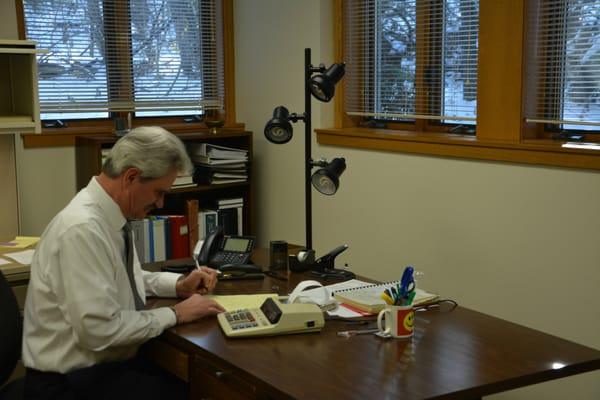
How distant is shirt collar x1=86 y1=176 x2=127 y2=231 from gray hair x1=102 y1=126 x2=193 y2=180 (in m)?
0.06

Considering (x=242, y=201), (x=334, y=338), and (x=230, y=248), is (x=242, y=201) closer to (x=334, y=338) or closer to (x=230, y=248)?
(x=230, y=248)

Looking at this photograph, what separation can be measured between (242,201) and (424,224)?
1.40 m

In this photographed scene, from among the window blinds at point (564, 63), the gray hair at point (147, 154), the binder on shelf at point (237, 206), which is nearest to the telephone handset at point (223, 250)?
the gray hair at point (147, 154)

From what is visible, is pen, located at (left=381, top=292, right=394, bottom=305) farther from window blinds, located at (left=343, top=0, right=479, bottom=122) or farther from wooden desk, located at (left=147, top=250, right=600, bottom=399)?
window blinds, located at (left=343, top=0, right=479, bottom=122)

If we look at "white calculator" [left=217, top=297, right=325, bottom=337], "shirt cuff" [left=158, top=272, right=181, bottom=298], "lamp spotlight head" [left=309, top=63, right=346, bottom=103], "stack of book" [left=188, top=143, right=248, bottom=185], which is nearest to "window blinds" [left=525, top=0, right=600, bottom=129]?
"lamp spotlight head" [left=309, top=63, right=346, bottom=103]

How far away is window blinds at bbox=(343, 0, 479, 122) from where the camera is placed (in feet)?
11.8

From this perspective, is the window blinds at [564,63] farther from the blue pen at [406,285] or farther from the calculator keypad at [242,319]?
the calculator keypad at [242,319]

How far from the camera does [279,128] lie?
126 inches

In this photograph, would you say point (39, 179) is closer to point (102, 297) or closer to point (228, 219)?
point (228, 219)

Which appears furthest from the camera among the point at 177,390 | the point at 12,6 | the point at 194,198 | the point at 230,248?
the point at 194,198

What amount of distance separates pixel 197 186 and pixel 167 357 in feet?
7.08

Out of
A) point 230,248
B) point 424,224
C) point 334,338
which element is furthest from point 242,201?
point 334,338

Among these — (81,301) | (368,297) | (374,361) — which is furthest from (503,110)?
(81,301)

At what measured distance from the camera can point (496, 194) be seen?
329cm
